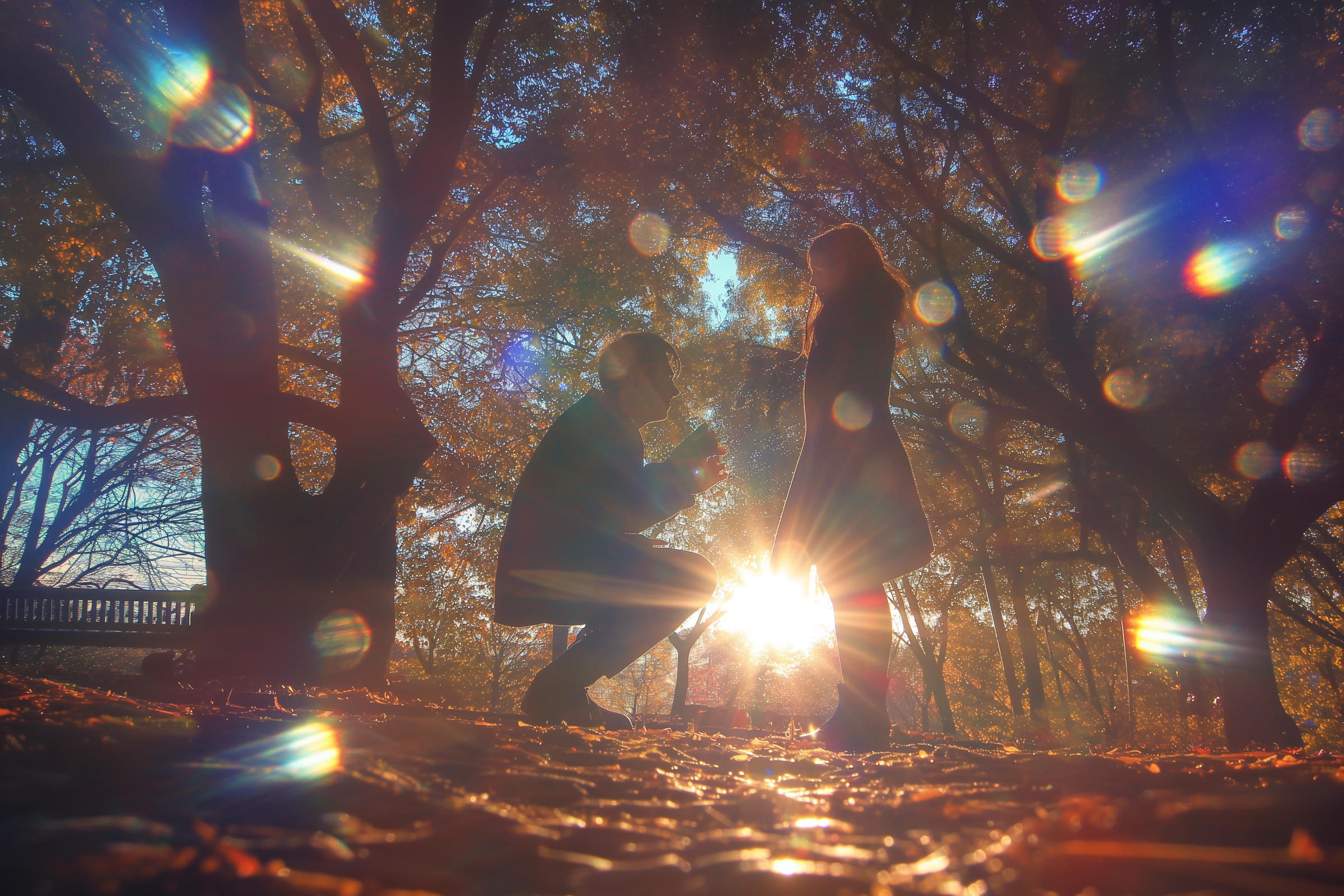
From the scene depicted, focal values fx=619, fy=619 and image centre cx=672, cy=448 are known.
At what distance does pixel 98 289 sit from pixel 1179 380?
16117 mm

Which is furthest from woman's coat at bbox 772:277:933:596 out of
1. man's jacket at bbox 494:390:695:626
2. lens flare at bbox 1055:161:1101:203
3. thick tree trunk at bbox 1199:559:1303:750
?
lens flare at bbox 1055:161:1101:203

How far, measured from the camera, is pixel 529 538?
3660 mm

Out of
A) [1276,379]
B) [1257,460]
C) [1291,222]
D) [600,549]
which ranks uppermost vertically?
[1291,222]

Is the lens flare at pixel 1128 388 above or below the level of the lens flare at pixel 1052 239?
below

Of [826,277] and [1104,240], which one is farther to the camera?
[1104,240]

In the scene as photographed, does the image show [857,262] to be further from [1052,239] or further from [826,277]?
[1052,239]

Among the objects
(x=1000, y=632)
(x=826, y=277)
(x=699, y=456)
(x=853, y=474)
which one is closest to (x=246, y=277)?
(x=699, y=456)

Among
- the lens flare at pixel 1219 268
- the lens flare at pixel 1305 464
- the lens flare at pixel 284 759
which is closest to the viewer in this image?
the lens flare at pixel 284 759

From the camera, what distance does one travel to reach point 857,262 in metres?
3.56

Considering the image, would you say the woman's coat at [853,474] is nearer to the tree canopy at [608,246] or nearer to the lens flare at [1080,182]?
the tree canopy at [608,246]

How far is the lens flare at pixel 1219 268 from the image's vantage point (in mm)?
7617

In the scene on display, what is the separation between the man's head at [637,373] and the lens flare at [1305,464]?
727 cm

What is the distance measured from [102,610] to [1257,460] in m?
17.5

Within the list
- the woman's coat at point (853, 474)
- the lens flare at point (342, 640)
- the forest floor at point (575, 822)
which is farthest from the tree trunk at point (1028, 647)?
the forest floor at point (575, 822)
